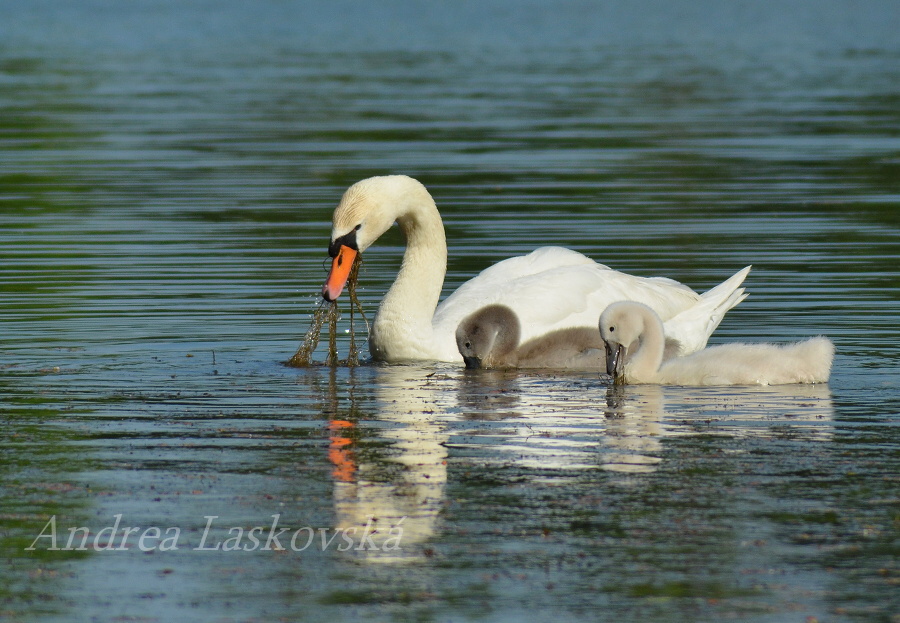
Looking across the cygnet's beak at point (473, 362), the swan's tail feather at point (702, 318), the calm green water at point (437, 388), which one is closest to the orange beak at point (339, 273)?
the calm green water at point (437, 388)

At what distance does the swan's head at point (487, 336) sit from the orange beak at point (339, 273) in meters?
0.82

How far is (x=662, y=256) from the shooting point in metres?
15.6

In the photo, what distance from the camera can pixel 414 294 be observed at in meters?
11.7

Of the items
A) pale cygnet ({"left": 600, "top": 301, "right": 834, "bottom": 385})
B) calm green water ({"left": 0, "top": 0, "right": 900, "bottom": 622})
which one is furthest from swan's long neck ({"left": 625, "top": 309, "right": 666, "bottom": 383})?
calm green water ({"left": 0, "top": 0, "right": 900, "bottom": 622})

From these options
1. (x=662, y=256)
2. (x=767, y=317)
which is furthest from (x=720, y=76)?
(x=767, y=317)

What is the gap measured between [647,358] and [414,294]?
2.07 m

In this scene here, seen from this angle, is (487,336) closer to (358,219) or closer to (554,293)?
(554,293)

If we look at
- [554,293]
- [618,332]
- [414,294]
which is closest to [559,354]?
[554,293]

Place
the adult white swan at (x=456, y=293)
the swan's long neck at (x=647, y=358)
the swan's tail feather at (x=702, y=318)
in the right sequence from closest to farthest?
the swan's long neck at (x=647, y=358) → the adult white swan at (x=456, y=293) → the swan's tail feather at (x=702, y=318)

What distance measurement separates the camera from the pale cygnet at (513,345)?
10922 mm

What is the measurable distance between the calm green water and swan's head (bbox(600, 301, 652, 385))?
169 millimetres

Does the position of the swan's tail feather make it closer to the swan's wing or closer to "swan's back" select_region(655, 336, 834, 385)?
the swan's wing

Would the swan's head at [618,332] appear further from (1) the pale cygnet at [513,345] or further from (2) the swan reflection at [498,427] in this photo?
(1) the pale cygnet at [513,345]

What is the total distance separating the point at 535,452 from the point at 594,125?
790 inches
